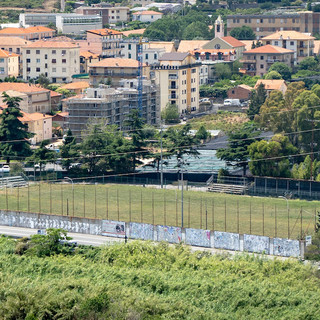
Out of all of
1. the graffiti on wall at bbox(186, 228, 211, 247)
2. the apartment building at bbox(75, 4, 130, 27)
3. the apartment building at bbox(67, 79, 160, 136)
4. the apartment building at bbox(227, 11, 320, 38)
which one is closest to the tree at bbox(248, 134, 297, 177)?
the apartment building at bbox(67, 79, 160, 136)

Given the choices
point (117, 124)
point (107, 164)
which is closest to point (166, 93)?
point (117, 124)

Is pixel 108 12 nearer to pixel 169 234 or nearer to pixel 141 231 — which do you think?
pixel 141 231

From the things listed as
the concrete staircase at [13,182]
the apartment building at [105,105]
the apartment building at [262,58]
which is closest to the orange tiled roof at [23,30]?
the apartment building at [262,58]

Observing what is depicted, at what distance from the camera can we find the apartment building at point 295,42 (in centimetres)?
11038

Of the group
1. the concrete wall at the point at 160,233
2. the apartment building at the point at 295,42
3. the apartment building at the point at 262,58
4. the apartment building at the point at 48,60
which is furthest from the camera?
the apartment building at the point at 295,42

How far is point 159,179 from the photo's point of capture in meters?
64.0

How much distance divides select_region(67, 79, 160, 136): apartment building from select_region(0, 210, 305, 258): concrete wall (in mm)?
21326

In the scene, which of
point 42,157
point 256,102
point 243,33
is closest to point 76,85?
point 256,102

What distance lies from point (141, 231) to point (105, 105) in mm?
26838

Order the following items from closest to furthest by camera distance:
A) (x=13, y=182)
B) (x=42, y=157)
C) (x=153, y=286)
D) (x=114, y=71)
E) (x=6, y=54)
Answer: (x=153, y=286), (x=13, y=182), (x=42, y=157), (x=114, y=71), (x=6, y=54)

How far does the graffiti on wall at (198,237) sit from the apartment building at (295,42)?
62196 millimetres

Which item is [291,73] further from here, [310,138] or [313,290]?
[313,290]

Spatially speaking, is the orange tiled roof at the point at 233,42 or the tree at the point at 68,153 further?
the orange tiled roof at the point at 233,42

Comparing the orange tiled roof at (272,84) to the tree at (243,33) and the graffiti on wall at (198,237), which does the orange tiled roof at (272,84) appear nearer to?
the tree at (243,33)
